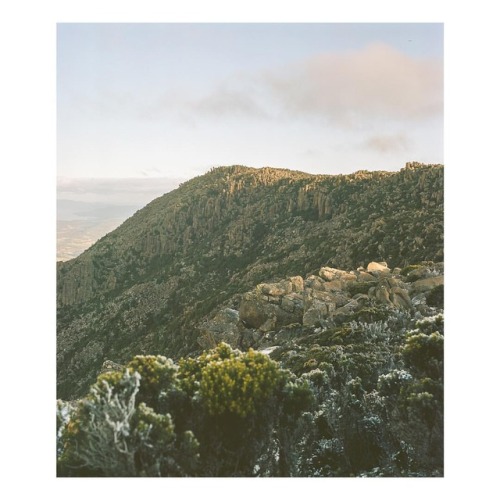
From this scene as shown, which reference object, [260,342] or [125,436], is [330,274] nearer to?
[260,342]

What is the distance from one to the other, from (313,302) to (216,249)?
351 inches

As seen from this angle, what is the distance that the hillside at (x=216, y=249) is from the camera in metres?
19.2

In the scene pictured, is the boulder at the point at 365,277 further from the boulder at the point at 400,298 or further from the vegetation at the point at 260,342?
the boulder at the point at 400,298

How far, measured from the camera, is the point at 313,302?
16.8 metres

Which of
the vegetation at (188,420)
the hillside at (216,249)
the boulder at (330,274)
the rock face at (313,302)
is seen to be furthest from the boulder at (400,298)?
the vegetation at (188,420)

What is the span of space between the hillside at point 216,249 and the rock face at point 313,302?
167 cm

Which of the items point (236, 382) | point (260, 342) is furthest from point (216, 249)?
point (236, 382)

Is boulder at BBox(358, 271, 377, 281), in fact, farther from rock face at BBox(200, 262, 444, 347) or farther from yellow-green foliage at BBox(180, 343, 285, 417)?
yellow-green foliage at BBox(180, 343, 285, 417)

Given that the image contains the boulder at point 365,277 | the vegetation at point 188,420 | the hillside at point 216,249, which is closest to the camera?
the vegetation at point 188,420

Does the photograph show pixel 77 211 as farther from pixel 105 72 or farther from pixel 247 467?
pixel 247 467

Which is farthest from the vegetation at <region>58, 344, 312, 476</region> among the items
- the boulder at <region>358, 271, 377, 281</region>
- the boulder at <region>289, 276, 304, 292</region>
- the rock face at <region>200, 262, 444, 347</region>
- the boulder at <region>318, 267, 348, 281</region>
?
the boulder at <region>358, 271, 377, 281</region>
